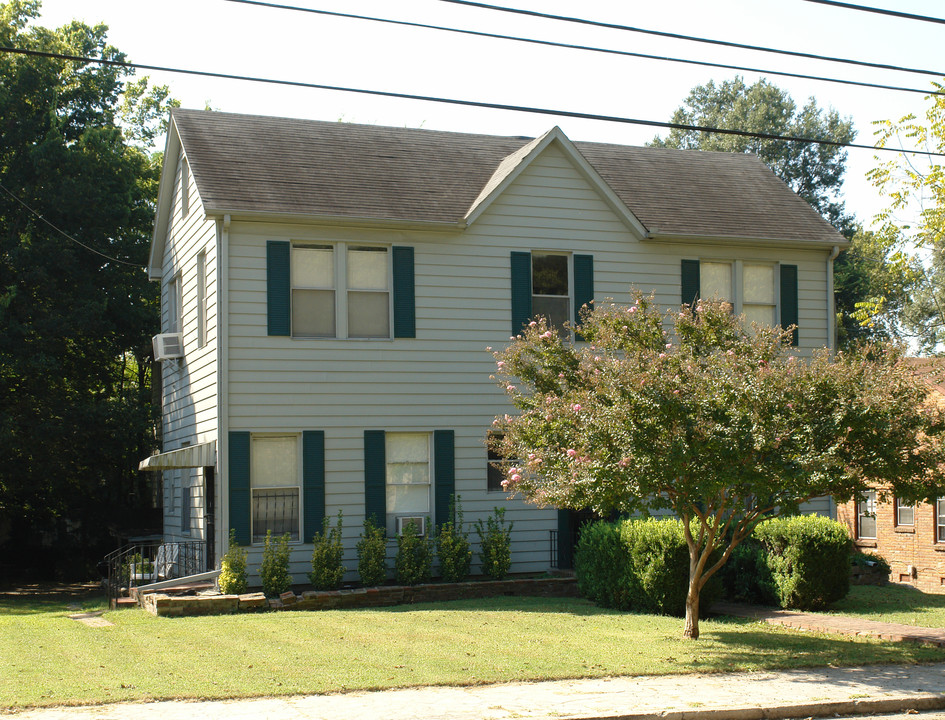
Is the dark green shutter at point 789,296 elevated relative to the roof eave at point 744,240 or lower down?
lower down

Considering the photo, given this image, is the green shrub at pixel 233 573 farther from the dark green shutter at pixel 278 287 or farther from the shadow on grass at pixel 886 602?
the shadow on grass at pixel 886 602

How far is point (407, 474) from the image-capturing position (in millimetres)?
17375

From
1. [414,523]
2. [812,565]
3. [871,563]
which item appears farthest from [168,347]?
A: [871,563]

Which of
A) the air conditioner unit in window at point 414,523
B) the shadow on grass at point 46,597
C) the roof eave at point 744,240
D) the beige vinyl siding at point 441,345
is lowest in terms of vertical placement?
the shadow on grass at point 46,597

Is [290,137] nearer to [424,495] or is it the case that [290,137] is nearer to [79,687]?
[424,495]

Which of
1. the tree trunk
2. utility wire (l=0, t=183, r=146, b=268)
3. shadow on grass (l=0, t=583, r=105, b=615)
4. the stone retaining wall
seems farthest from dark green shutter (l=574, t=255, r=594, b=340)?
utility wire (l=0, t=183, r=146, b=268)

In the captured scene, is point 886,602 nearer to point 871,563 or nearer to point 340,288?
point 871,563

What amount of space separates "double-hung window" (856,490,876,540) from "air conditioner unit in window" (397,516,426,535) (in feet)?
43.0

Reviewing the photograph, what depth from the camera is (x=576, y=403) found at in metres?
11.3

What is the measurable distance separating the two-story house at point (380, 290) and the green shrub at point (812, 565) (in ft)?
13.7

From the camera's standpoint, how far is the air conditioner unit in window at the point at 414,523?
16.9 metres

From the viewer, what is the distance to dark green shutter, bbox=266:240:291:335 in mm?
16688

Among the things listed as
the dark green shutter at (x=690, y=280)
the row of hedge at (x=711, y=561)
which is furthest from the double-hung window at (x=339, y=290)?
the dark green shutter at (x=690, y=280)

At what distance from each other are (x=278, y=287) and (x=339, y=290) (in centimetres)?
107
